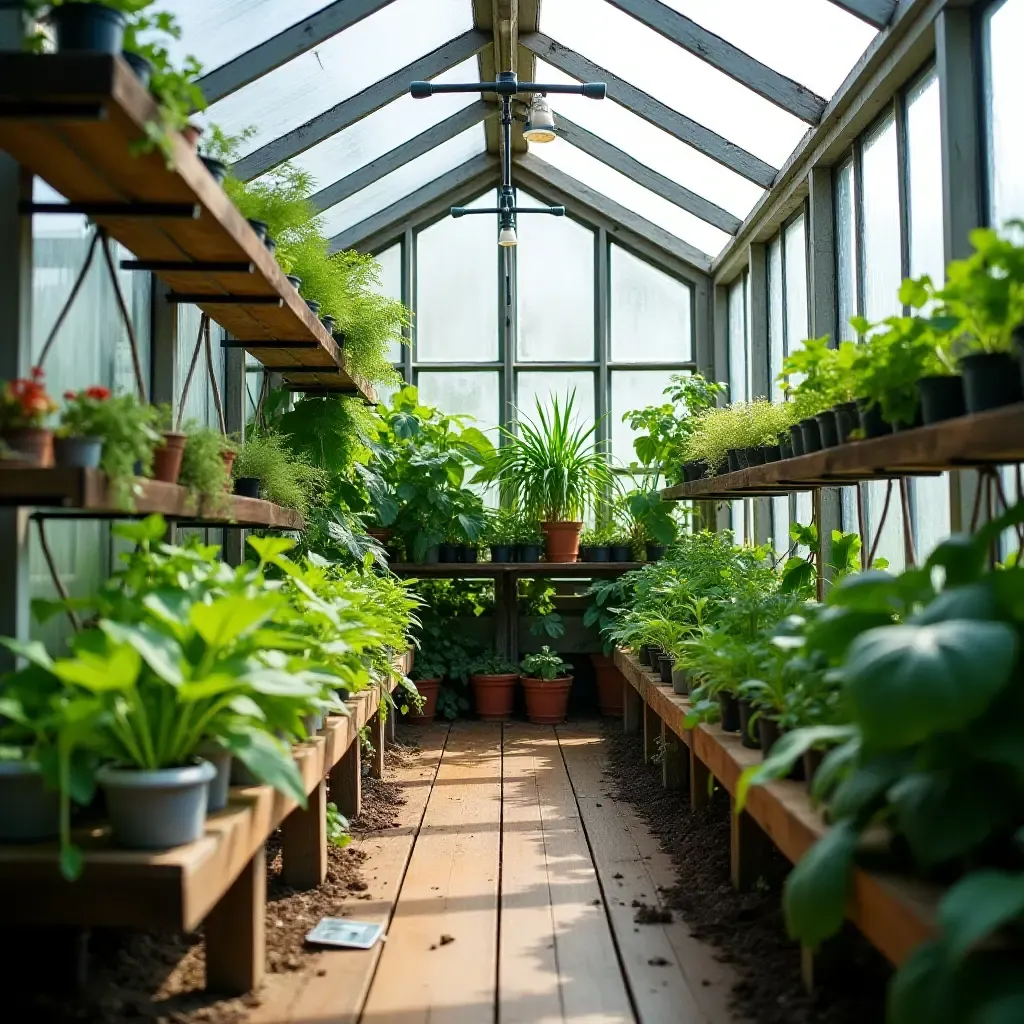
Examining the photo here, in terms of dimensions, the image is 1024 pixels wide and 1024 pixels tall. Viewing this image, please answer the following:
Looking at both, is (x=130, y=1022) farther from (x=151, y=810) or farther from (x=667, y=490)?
(x=667, y=490)

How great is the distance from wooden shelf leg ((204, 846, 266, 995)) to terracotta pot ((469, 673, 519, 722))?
463cm

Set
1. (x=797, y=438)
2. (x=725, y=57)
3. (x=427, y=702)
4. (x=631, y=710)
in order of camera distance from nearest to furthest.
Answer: (x=797, y=438) < (x=725, y=57) < (x=631, y=710) < (x=427, y=702)

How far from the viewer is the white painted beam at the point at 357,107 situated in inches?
240

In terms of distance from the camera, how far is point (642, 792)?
4.91 m

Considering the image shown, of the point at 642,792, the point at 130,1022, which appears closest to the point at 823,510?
the point at 642,792

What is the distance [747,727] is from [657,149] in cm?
465

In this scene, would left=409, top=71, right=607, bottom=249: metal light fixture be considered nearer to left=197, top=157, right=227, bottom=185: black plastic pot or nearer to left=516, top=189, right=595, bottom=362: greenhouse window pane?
left=197, top=157, right=227, bottom=185: black plastic pot

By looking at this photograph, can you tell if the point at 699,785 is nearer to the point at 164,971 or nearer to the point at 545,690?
the point at 164,971

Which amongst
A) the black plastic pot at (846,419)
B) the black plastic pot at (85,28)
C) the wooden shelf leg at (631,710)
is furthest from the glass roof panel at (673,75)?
the black plastic pot at (85,28)

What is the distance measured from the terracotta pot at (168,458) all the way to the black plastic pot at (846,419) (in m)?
1.78

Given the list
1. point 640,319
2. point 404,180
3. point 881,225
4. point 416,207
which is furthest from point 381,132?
point 881,225

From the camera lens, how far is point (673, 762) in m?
4.79

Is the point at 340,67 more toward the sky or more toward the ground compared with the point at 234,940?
more toward the sky

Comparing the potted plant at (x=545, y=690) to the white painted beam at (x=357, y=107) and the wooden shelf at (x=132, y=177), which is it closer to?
the white painted beam at (x=357, y=107)
